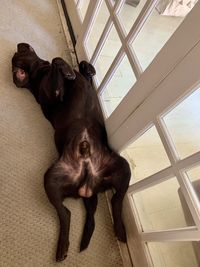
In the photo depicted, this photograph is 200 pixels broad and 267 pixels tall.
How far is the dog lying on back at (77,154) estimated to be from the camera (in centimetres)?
115

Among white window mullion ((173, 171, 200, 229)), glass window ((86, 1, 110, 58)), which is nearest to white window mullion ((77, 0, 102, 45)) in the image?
glass window ((86, 1, 110, 58))

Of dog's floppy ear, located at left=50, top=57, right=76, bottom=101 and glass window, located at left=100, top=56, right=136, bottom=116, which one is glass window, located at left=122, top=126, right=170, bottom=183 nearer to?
glass window, located at left=100, top=56, right=136, bottom=116

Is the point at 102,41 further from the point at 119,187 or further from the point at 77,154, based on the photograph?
the point at 119,187

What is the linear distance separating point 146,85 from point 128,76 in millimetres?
181

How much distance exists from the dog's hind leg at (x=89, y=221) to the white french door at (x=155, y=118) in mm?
138

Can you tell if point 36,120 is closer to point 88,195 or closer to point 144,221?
point 88,195

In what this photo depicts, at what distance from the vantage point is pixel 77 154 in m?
1.20

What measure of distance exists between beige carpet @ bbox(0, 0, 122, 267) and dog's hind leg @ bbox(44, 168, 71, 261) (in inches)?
1.3

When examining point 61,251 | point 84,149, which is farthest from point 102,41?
point 61,251

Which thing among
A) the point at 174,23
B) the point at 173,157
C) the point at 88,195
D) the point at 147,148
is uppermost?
the point at 174,23

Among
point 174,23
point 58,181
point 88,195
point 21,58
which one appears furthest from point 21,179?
point 174,23

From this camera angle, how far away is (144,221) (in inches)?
→ 45.4

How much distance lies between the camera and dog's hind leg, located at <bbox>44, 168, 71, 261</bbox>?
1107 millimetres

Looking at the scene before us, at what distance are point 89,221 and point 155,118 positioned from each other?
20.1 inches
